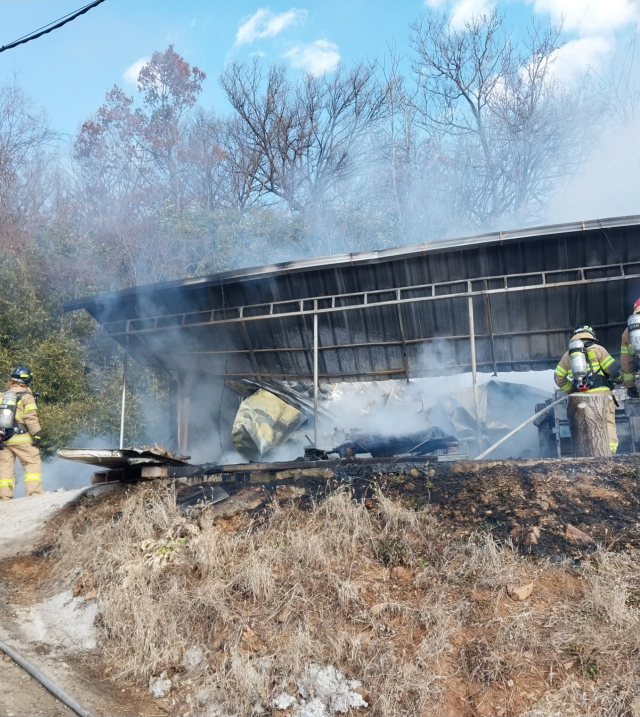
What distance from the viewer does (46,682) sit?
14.8ft

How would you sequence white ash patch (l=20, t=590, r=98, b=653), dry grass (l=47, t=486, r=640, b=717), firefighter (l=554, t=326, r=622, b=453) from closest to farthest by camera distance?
dry grass (l=47, t=486, r=640, b=717) → white ash patch (l=20, t=590, r=98, b=653) → firefighter (l=554, t=326, r=622, b=453)

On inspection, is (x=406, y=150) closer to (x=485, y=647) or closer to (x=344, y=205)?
(x=344, y=205)

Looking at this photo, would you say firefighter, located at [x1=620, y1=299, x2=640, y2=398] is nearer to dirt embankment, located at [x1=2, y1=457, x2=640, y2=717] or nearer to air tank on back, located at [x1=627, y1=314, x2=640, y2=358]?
air tank on back, located at [x1=627, y1=314, x2=640, y2=358]

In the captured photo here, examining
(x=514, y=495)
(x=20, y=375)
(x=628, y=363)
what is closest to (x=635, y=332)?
(x=628, y=363)

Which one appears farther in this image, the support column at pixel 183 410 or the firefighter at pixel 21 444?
the support column at pixel 183 410

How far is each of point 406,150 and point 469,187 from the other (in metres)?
3.06

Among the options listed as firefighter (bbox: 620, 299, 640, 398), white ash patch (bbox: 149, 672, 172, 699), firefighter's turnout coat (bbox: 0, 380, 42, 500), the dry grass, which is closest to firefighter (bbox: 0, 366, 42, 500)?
firefighter's turnout coat (bbox: 0, 380, 42, 500)

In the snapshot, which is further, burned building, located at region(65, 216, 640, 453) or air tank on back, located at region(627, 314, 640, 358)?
burned building, located at region(65, 216, 640, 453)

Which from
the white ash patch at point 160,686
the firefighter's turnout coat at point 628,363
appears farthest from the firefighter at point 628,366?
the white ash patch at point 160,686

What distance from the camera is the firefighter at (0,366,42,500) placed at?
32.0 feet

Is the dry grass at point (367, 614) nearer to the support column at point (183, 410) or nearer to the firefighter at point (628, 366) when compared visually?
the firefighter at point (628, 366)

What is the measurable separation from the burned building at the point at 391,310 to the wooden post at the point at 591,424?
1.80m

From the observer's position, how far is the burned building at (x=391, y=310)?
9.27 metres

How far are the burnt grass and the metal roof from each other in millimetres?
3478
